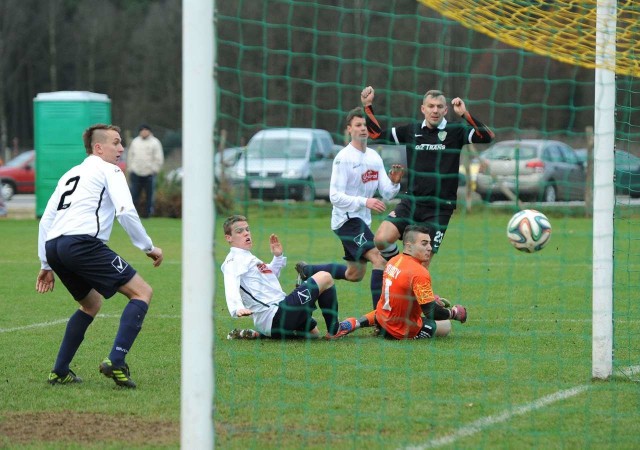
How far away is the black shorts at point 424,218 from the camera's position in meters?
8.76

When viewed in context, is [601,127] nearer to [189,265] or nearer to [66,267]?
[189,265]

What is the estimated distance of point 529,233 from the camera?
743 centimetres

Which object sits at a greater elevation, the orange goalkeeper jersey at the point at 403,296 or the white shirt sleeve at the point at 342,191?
the white shirt sleeve at the point at 342,191

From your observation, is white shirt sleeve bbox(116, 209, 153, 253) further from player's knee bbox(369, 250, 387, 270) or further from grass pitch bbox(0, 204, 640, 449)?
player's knee bbox(369, 250, 387, 270)

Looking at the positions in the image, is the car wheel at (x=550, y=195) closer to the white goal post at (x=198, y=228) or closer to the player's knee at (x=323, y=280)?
the player's knee at (x=323, y=280)

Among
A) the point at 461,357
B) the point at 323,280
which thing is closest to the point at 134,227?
the point at 323,280

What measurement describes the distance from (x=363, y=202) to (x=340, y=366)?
2.11m

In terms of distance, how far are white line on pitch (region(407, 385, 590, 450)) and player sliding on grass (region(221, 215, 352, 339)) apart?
89.9 inches

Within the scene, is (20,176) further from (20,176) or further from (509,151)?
(509,151)

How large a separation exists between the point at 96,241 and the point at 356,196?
316 centimetres

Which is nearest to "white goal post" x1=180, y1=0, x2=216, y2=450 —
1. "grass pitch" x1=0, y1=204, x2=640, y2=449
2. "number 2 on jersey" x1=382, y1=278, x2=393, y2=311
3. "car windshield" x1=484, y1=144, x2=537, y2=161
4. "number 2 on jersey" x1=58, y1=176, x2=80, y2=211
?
"grass pitch" x1=0, y1=204, x2=640, y2=449

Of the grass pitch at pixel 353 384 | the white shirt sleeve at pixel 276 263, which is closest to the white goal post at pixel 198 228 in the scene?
the grass pitch at pixel 353 384

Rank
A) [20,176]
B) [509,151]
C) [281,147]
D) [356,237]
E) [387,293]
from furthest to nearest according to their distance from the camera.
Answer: [20,176], [281,147], [509,151], [356,237], [387,293]

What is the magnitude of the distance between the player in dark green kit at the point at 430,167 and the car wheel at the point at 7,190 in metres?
23.6
